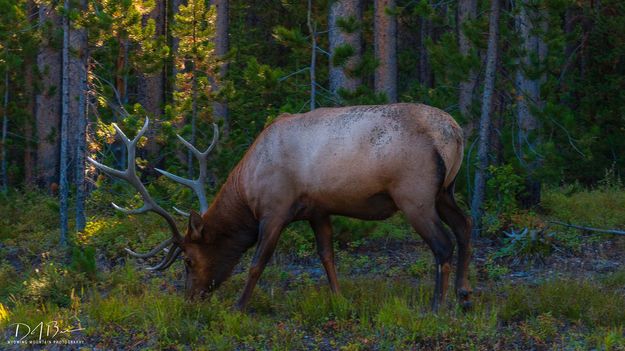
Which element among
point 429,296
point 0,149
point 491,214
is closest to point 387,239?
point 491,214

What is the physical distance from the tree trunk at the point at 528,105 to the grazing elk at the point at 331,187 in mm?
3339

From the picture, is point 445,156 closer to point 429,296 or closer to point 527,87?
point 429,296

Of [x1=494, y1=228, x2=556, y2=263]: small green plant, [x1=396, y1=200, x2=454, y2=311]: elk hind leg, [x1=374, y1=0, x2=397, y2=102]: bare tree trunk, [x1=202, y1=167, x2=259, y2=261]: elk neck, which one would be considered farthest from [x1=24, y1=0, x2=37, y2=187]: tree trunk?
[x1=396, y1=200, x2=454, y2=311]: elk hind leg

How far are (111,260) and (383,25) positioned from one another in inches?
272

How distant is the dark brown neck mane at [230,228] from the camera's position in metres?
8.80

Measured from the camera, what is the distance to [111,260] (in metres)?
10.9

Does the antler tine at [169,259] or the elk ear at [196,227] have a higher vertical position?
the elk ear at [196,227]

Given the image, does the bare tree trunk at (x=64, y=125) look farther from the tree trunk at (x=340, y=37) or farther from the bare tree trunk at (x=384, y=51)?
the bare tree trunk at (x=384, y=51)

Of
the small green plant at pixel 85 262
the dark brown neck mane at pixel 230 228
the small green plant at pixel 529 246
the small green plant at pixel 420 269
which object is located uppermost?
the dark brown neck mane at pixel 230 228

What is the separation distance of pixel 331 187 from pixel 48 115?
10.9m

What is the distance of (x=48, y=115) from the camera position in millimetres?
17688

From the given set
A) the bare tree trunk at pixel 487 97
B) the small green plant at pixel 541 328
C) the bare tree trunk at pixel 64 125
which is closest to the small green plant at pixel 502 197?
the bare tree trunk at pixel 487 97

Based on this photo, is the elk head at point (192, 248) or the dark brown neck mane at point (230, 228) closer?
the elk head at point (192, 248)

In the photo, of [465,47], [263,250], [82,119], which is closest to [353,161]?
[263,250]
